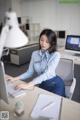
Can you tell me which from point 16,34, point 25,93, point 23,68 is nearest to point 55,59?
point 25,93

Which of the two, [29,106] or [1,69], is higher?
[1,69]

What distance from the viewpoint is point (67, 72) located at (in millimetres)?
2369

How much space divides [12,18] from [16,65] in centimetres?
390

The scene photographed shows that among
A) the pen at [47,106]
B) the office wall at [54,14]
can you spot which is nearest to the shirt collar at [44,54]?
the pen at [47,106]

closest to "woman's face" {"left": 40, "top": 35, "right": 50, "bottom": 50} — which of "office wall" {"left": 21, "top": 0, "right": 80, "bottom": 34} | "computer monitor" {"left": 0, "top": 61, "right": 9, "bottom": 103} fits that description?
"computer monitor" {"left": 0, "top": 61, "right": 9, "bottom": 103}

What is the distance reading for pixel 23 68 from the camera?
192 inches

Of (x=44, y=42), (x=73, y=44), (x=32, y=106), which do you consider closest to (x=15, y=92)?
(x=32, y=106)

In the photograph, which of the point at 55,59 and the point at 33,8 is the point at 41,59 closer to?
the point at 55,59

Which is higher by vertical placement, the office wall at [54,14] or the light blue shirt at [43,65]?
the office wall at [54,14]

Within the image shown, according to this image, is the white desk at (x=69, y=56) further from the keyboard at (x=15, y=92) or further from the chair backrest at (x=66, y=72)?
the keyboard at (x=15, y=92)

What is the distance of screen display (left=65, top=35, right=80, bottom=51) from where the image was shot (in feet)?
10.9

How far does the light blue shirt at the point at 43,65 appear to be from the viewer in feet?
7.05

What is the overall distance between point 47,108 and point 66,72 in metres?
0.82

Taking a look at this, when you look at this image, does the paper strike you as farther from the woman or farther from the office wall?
the office wall
